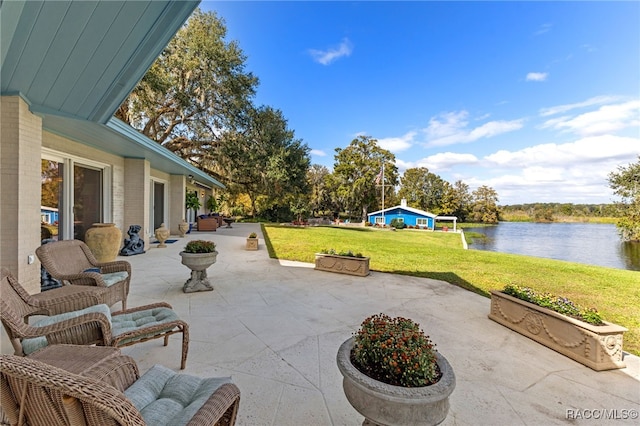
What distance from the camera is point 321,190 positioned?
128 feet

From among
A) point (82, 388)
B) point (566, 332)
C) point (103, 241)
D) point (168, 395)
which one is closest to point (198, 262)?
point (168, 395)

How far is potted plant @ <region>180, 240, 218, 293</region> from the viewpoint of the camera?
4676mm

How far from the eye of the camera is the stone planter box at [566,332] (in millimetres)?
2646

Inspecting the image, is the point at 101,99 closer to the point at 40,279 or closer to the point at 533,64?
the point at 40,279

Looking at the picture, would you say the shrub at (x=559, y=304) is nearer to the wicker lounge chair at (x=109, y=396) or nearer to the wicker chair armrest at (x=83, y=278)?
the wicker lounge chair at (x=109, y=396)

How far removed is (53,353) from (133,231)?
24.8 ft

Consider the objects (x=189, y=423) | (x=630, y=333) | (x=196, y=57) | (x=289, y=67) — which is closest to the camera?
(x=189, y=423)

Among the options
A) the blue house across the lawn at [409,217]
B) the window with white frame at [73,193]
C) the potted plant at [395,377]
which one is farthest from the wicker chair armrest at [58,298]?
the blue house across the lawn at [409,217]

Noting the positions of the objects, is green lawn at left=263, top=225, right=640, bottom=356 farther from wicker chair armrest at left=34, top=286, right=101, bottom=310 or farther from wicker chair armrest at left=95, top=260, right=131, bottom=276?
wicker chair armrest at left=34, top=286, right=101, bottom=310

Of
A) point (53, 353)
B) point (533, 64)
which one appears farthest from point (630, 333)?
point (533, 64)

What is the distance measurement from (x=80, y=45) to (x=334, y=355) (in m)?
4.12

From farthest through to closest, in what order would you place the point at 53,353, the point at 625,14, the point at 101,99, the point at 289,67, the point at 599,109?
the point at 289,67 → the point at 599,109 → the point at 625,14 → the point at 101,99 → the point at 53,353

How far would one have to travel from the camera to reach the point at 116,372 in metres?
1.62

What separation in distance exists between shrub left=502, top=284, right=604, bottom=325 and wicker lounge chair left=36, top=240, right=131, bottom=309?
5.16 meters
